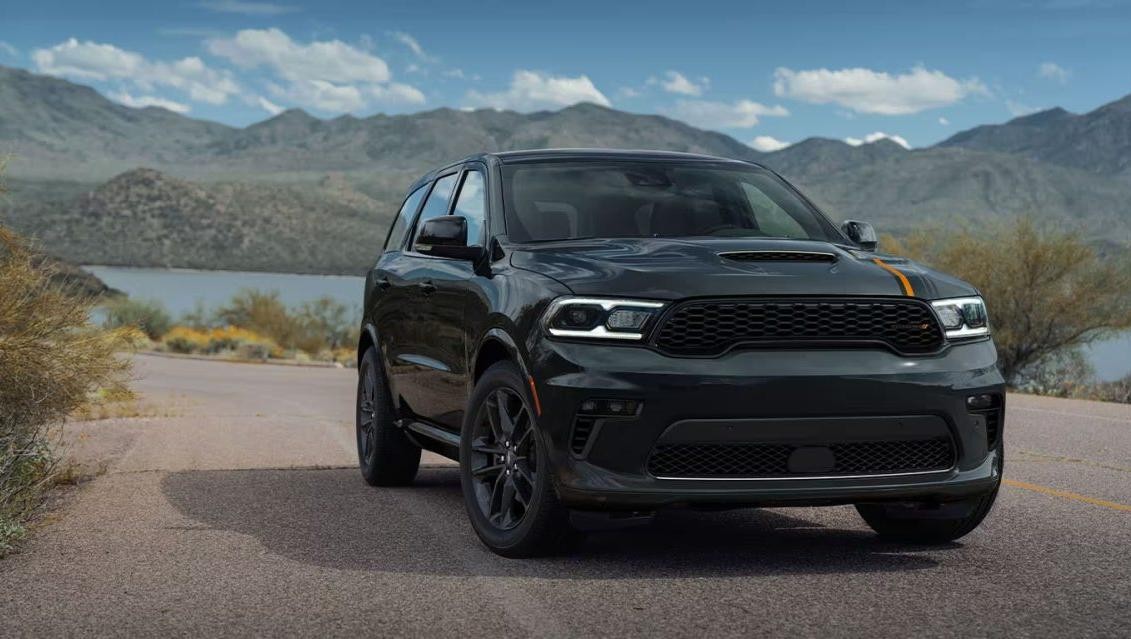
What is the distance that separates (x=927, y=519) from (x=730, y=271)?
5.45 ft

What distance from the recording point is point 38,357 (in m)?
10.2

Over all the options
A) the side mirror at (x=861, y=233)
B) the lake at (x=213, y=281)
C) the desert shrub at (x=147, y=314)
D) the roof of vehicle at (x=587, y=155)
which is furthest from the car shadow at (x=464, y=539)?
the lake at (x=213, y=281)

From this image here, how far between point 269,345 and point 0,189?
3454cm

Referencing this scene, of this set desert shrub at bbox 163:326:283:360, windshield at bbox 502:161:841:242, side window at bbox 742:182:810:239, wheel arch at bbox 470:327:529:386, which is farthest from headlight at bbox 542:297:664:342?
desert shrub at bbox 163:326:283:360

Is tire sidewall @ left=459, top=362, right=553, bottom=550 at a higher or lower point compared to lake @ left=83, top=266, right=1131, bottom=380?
higher

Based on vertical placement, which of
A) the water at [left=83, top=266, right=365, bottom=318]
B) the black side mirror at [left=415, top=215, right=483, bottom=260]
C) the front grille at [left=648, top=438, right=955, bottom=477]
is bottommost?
the water at [left=83, top=266, right=365, bottom=318]

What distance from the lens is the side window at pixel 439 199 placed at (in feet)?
30.1

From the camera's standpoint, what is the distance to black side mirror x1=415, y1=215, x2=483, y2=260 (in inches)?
303

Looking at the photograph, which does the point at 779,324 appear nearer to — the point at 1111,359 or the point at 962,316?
the point at 962,316

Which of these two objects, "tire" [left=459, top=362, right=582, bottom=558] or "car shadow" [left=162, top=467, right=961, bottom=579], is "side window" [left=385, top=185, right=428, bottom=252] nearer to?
"car shadow" [left=162, top=467, right=961, bottom=579]

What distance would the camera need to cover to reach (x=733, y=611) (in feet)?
18.9

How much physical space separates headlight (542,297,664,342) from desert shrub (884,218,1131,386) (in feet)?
79.2

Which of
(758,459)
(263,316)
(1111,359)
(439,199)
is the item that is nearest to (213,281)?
(263,316)

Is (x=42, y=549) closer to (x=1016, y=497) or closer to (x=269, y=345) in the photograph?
(x=1016, y=497)
